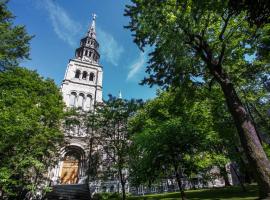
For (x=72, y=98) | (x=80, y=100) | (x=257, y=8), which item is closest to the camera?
(x=257, y=8)

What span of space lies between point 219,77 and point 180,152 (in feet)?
15.5

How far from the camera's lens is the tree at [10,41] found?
15.5 meters

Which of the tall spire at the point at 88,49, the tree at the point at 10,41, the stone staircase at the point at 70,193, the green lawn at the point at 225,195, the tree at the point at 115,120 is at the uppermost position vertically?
the tall spire at the point at 88,49

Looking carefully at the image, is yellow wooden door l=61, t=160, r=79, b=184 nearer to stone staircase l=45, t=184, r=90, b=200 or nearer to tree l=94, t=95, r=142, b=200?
stone staircase l=45, t=184, r=90, b=200

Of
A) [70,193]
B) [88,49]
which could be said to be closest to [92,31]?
[88,49]

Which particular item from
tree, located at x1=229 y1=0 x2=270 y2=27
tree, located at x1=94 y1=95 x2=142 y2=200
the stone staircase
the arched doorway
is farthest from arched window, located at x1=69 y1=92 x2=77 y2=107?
tree, located at x1=229 y1=0 x2=270 y2=27

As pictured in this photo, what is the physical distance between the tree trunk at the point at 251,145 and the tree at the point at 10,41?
53.9 ft

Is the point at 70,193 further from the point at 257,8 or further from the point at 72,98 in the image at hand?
the point at 257,8

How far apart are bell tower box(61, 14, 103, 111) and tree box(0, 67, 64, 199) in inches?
456

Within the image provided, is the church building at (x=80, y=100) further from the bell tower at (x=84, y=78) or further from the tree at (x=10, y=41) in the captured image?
the tree at (x=10, y=41)

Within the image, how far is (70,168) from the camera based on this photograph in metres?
25.4

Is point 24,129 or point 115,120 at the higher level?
point 115,120

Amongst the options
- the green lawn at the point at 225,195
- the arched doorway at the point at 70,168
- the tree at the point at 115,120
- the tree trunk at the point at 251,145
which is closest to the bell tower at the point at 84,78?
the arched doorway at the point at 70,168

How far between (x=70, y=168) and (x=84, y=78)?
1517 cm
